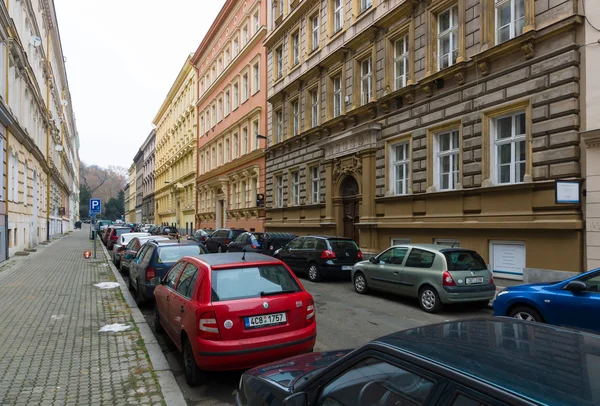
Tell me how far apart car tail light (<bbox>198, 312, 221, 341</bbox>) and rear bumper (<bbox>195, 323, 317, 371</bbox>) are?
53 mm

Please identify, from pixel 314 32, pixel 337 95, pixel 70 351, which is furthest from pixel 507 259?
Answer: pixel 314 32

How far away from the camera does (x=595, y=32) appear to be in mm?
10273

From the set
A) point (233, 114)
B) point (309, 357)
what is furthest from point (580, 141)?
point (233, 114)

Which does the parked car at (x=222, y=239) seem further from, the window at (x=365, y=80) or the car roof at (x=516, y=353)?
the car roof at (x=516, y=353)

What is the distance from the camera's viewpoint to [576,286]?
251 inches

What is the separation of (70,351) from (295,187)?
1977 cm

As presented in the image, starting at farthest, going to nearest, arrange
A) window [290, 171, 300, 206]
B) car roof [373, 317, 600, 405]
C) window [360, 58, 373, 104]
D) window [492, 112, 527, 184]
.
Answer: window [290, 171, 300, 206], window [360, 58, 373, 104], window [492, 112, 527, 184], car roof [373, 317, 600, 405]

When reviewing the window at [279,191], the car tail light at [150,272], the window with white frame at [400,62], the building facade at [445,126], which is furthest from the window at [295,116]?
the car tail light at [150,272]

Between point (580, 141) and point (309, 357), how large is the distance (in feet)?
33.0

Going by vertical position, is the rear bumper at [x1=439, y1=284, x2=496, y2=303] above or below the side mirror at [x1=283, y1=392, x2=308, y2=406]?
below

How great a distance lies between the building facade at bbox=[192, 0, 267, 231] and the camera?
30.9 m

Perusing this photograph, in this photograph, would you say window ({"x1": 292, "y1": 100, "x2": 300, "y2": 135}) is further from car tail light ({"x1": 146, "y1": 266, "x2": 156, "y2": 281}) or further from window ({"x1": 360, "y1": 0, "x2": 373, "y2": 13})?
car tail light ({"x1": 146, "y1": 266, "x2": 156, "y2": 281})

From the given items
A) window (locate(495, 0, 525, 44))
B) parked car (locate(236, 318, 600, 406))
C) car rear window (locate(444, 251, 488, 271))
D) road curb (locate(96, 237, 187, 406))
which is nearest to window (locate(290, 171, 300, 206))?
window (locate(495, 0, 525, 44))

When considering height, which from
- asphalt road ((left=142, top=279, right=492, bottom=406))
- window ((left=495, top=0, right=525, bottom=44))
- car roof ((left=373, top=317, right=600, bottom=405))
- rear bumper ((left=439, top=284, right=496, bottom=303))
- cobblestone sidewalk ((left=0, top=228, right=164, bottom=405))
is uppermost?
window ((left=495, top=0, right=525, bottom=44))
